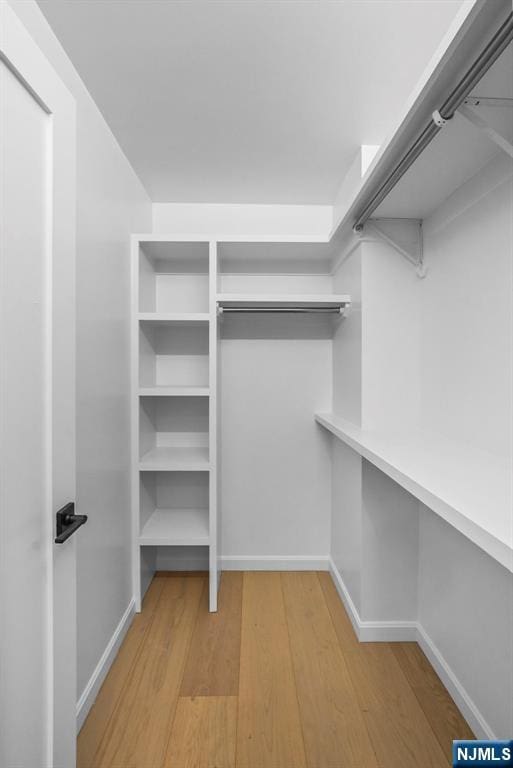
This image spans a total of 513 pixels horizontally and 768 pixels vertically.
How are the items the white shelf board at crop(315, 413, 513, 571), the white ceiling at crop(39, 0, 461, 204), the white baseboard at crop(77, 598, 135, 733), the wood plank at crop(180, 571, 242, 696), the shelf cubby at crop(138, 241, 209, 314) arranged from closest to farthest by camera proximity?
1. the white shelf board at crop(315, 413, 513, 571)
2. the white ceiling at crop(39, 0, 461, 204)
3. the white baseboard at crop(77, 598, 135, 733)
4. the wood plank at crop(180, 571, 242, 696)
5. the shelf cubby at crop(138, 241, 209, 314)

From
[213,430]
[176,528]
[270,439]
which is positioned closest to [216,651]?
[176,528]

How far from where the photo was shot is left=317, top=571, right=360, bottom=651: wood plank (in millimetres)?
1926

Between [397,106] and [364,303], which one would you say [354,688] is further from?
[397,106]

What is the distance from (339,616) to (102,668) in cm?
114

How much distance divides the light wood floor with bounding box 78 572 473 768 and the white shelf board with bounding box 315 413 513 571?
0.97 metres

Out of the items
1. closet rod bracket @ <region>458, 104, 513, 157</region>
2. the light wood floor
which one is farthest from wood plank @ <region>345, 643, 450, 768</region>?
closet rod bracket @ <region>458, 104, 513, 157</region>

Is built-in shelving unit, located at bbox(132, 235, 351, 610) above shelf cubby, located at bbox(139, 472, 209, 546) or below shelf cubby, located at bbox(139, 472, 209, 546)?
above

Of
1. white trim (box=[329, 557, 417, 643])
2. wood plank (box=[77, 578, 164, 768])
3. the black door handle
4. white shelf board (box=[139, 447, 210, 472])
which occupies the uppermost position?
the black door handle

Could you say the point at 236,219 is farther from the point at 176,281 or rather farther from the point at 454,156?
the point at 454,156

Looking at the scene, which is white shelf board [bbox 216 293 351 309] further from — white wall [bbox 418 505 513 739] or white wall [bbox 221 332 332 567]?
white wall [bbox 418 505 513 739]

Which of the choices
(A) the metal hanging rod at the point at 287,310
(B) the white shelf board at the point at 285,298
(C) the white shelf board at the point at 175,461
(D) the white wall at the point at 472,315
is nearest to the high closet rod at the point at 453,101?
(D) the white wall at the point at 472,315

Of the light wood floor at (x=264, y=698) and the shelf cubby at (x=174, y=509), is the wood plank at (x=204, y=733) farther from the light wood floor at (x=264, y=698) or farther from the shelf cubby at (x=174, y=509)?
the shelf cubby at (x=174, y=509)

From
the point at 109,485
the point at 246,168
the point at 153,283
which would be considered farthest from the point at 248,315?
the point at 109,485

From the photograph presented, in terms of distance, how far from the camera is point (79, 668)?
1.49 metres
